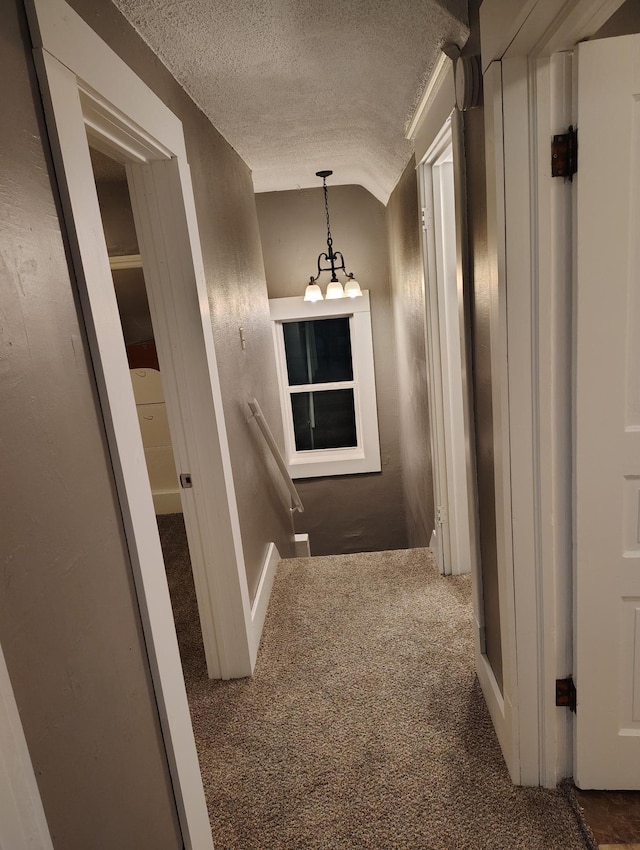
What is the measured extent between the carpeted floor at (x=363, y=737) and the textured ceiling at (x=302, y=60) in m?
2.18

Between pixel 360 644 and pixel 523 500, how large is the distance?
1.24 m

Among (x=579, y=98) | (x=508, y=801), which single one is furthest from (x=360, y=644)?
(x=579, y=98)

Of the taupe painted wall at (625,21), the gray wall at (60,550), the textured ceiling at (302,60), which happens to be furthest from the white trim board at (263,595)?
the taupe painted wall at (625,21)

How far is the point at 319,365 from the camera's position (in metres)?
5.05

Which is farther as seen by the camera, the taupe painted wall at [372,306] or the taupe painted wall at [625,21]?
the taupe painted wall at [372,306]

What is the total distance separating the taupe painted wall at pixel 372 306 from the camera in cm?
446

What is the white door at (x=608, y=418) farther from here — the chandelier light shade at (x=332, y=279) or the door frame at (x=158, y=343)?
the chandelier light shade at (x=332, y=279)

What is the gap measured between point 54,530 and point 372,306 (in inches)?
159

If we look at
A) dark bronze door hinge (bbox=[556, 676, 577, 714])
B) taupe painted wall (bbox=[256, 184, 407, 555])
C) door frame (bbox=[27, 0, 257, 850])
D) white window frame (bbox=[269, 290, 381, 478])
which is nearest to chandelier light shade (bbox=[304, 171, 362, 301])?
taupe painted wall (bbox=[256, 184, 407, 555])

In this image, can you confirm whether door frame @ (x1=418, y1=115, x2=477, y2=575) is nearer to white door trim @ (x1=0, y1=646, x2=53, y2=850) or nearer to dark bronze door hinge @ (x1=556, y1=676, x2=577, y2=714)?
dark bronze door hinge @ (x1=556, y1=676, x2=577, y2=714)

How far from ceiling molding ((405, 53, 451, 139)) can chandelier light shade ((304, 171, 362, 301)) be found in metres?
1.79

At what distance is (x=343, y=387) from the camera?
4.98m

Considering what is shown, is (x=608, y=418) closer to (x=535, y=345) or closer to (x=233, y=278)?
(x=535, y=345)

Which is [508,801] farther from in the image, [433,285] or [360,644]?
[433,285]
